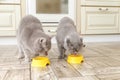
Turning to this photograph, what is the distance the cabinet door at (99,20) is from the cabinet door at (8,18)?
38.2 inches

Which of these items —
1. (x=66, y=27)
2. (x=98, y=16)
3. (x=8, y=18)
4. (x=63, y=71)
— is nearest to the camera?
(x=63, y=71)

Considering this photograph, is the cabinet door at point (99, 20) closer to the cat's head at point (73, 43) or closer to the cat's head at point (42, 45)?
the cat's head at point (73, 43)

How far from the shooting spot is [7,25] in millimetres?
2510

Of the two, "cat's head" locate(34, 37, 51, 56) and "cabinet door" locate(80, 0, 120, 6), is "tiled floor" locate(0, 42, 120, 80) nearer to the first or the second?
"cat's head" locate(34, 37, 51, 56)

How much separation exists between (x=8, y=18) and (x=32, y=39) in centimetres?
118

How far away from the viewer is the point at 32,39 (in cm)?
146

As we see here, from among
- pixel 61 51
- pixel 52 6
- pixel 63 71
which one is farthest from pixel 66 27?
pixel 52 6

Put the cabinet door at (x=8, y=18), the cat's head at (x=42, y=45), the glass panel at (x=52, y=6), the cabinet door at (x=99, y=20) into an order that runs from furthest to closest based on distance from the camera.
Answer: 1. the cabinet door at (x=99, y=20)
2. the glass panel at (x=52, y=6)
3. the cabinet door at (x=8, y=18)
4. the cat's head at (x=42, y=45)

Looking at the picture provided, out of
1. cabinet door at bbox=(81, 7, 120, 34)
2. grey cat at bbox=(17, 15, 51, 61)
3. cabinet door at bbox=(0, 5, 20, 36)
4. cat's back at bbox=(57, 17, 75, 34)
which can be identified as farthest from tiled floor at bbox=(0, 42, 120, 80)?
cabinet door at bbox=(81, 7, 120, 34)

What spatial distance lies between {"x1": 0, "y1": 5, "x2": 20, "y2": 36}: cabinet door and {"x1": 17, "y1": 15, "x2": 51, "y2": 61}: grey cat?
87 centimetres

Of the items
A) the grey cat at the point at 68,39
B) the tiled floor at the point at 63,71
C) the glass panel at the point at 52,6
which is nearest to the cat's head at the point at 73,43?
the grey cat at the point at 68,39

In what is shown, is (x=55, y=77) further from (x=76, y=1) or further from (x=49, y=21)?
(x=76, y=1)

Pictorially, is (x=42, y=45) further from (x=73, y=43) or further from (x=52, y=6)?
(x=52, y=6)

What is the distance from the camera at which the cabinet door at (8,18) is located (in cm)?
247
